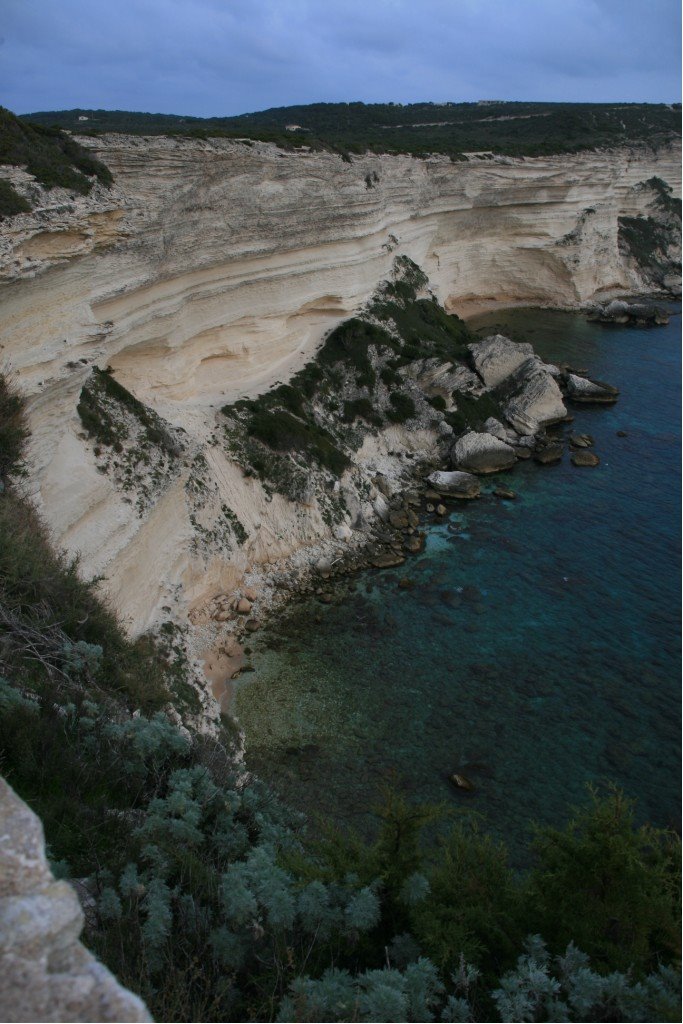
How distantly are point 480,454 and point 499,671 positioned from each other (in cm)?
1443

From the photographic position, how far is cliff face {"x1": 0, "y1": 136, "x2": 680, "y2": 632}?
17031 millimetres

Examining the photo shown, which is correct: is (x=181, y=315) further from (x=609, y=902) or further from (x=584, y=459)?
(x=609, y=902)

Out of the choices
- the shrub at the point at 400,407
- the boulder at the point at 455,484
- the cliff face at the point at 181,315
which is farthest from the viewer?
the shrub at the point at 400,407

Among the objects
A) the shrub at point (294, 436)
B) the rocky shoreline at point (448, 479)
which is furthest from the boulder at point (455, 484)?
the shrub at point (294, 436)

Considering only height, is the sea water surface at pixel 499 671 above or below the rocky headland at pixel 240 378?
below

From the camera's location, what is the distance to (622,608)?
21766mm

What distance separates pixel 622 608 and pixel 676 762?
21.1 ft

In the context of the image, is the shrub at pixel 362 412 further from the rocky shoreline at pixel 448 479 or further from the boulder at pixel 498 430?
the boulder at pixel 498 430

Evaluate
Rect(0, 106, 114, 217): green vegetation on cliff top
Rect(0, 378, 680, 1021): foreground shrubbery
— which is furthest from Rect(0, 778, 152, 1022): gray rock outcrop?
Rect(0, 106, 114, 217): green vegetation on cliff top

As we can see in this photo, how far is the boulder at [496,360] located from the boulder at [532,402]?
Answer: 1.18 m

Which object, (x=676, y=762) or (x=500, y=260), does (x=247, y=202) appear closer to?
(x=676, y=762)

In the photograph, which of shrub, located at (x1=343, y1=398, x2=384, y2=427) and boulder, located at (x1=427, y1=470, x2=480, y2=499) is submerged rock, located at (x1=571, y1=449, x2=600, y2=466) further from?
shrub, located at (x1=343, y1=398, x2=384, y2=427)

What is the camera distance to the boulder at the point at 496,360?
1476 inches

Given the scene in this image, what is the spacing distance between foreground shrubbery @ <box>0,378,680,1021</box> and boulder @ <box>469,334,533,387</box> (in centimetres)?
3144
